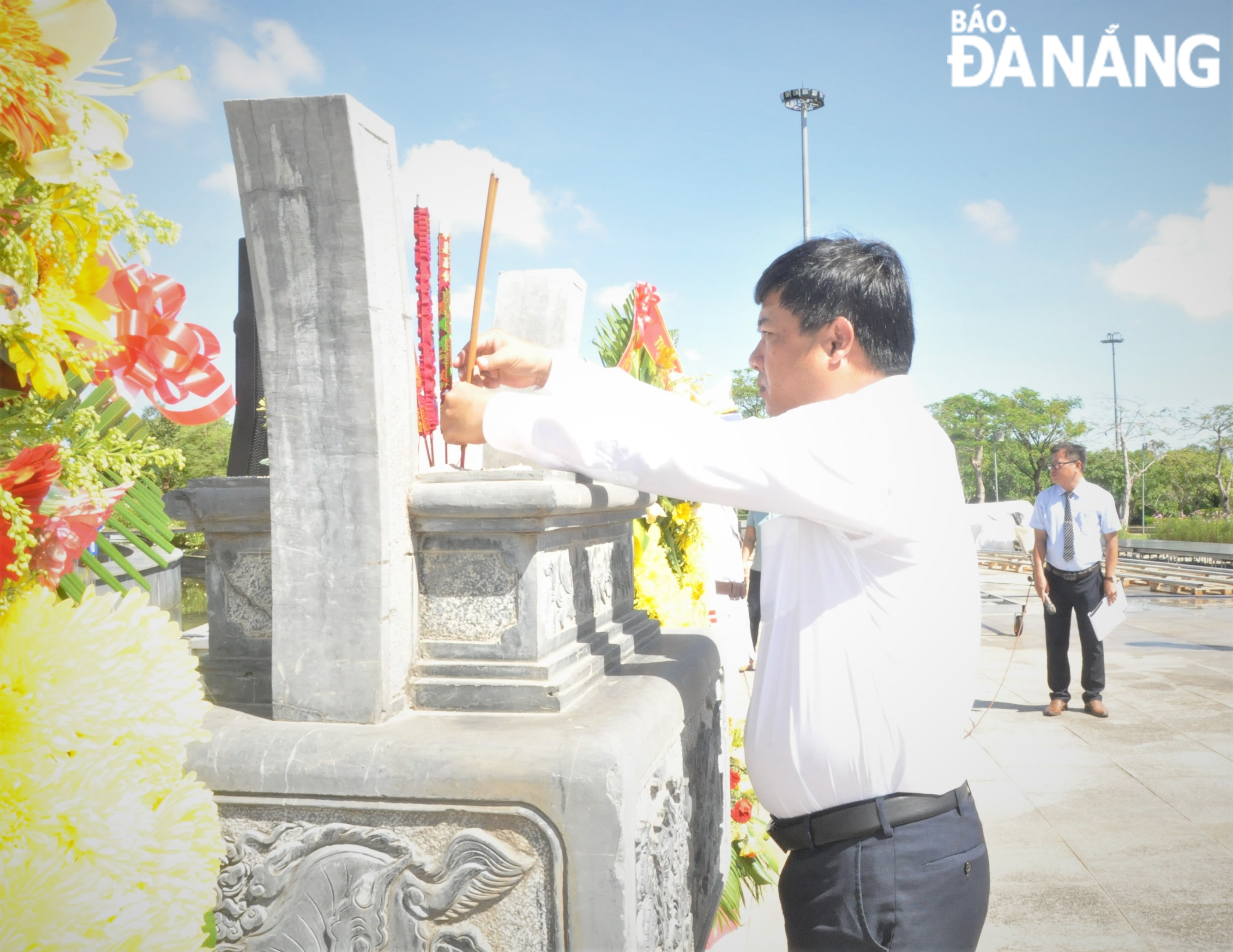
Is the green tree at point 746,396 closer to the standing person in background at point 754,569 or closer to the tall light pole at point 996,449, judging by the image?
the tall light pole at point 996,449

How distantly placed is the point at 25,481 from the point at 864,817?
4.26 feet

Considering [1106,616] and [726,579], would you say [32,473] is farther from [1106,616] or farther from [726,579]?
[1106,616]

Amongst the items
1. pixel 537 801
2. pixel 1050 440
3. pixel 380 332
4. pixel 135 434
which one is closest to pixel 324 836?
pixel 537 801

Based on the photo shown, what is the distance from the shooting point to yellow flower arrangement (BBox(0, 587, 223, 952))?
77 centimetres

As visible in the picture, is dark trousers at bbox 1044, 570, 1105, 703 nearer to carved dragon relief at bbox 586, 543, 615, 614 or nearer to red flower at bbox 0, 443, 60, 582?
carved dragon relief at bbox 586, 543, 615, 614

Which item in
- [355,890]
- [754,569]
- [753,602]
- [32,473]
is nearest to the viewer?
[32,473]

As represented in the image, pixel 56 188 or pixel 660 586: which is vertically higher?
pixel 56 188

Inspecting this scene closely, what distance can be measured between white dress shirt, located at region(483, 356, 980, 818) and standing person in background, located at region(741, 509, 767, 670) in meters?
0.13

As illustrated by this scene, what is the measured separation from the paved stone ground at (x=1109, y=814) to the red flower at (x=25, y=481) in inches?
120

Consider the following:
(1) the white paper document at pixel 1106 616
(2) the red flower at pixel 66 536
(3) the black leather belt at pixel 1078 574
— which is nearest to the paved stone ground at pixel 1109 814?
(1) the white paper document at pixel 1106 616

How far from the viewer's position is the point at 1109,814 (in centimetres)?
448

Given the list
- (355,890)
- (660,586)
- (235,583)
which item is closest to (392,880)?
(355,890)

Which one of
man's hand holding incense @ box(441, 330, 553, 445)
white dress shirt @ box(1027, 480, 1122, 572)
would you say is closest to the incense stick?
man's hand holding incense @ box(441, 330, 553, 445)

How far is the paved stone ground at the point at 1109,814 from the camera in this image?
3.37 metres
